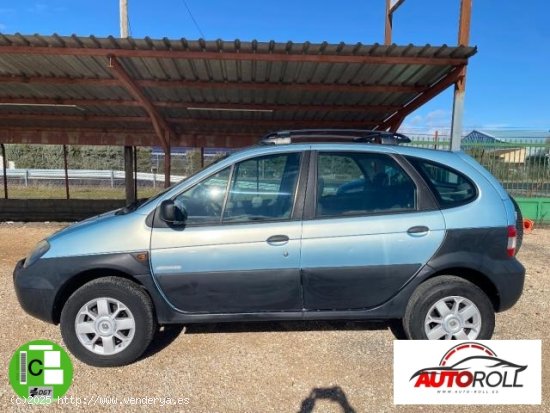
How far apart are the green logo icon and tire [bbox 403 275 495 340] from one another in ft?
9.06

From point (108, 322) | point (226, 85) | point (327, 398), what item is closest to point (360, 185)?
point (327, 398)

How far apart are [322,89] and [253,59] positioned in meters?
1.73

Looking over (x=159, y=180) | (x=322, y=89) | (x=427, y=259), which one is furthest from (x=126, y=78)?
(x=159, y=180)

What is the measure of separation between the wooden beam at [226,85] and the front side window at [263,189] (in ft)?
12.7

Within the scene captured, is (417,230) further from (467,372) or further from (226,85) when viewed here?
(226,85)

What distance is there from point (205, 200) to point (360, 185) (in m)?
1.30

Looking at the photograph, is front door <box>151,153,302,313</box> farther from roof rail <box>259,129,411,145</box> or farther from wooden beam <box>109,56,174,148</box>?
wooden beam <box>109,56,174,148</box>

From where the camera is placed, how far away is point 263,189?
3291 millimetres

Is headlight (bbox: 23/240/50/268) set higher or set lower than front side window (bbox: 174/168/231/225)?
lower

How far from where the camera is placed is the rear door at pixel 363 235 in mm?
3143

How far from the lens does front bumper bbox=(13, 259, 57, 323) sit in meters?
3.11

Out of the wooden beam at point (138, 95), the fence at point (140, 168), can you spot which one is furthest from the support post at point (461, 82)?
the wooden beam at point (138, 95)

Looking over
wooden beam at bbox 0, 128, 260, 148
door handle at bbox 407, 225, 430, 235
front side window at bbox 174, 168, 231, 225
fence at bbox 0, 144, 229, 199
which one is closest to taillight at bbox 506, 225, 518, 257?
door handle at bbox 407, 225, 430, 235

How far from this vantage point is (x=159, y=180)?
19.1 metres
